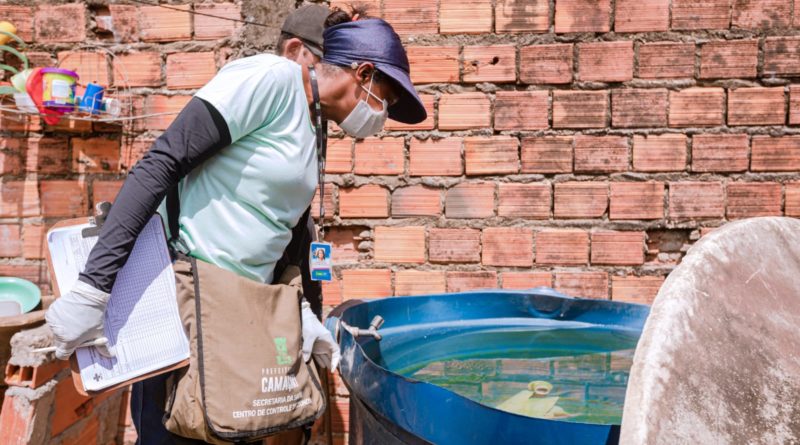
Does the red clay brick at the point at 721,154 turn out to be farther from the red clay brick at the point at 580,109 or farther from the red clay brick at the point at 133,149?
the red clay brick at the point at 133,149

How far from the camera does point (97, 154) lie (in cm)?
234

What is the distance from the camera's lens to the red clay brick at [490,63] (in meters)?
2.23

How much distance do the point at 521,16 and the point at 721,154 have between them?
0.81 meters

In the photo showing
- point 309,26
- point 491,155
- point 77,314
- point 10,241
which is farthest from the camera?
point 10,241

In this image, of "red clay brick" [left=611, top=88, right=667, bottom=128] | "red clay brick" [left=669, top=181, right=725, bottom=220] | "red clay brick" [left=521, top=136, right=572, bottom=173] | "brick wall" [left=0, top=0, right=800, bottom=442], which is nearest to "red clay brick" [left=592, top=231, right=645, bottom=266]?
"brick wall" [left=0, top=0, right=800, bottom=442]

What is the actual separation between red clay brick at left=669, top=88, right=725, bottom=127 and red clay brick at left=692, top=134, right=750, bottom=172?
0.17 ft

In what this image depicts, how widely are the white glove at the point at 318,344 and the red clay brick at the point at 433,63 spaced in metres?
0.99

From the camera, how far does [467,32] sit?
7.37 ft

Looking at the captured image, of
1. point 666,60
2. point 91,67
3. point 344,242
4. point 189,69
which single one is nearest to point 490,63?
point 666,60

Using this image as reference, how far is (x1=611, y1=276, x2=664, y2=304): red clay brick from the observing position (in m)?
2.24

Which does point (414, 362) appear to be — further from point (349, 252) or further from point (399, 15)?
point (399, 15)

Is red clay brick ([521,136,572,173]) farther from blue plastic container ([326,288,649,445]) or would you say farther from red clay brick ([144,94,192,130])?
red clay brick ([144,94,192,130])

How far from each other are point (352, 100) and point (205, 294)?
0.61 metres

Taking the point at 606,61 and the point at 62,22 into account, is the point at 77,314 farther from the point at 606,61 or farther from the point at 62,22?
the point at 606,61
